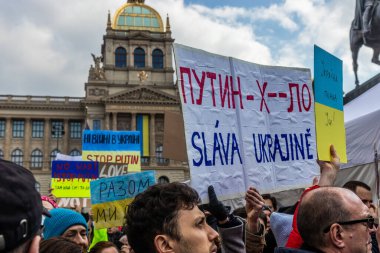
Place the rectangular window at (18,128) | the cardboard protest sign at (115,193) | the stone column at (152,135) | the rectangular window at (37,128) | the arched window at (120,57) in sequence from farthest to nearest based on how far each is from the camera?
the arched window at (120,57), the rectangular window at (37,128), the rectangular window at (18,128), the stone column at (152,135), the cardboard protest sign at (115,193)

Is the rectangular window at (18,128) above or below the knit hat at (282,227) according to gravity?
above

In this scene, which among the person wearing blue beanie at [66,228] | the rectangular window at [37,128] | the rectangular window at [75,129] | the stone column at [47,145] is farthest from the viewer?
the rectangular window at [75,129]

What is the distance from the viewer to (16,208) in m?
1.21

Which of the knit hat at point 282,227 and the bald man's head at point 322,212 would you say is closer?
the bald man's head at point 322,212

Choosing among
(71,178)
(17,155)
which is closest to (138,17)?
(17,155)

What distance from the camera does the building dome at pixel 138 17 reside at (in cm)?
5659

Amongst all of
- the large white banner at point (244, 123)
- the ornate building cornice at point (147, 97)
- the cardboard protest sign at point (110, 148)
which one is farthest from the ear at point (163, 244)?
the ornate building cornice at point (147, 97)

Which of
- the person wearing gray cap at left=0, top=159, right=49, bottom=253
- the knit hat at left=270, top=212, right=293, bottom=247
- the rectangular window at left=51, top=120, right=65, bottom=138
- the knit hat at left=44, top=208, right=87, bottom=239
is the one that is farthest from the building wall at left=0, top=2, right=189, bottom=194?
the person wearing gray cap at left=0, top=159, right=49, bottom=253

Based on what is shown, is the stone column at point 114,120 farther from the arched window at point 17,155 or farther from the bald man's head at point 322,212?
the bald man's head at point 322,212

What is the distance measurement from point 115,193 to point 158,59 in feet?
160

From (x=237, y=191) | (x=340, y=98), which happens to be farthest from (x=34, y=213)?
(x=340, y=98)

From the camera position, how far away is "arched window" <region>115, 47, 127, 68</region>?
54656 mm

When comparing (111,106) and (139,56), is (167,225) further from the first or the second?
(139,56)

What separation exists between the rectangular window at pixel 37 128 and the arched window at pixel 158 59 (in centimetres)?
1395
